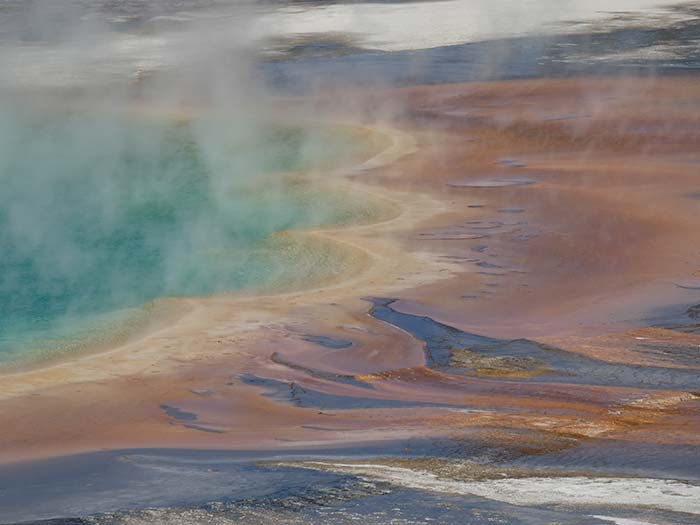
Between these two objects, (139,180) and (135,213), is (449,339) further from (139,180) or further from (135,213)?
(139,180)

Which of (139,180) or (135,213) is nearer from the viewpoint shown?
(135,213)

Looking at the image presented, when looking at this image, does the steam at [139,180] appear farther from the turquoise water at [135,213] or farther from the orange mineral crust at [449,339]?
the orange mineral crust at [449,339]

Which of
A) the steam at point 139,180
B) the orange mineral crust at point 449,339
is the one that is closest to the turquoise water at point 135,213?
the steam at point 139,180

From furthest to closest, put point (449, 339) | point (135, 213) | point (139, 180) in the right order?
point (139, 180) < point (135, 213) < point (449, 339)

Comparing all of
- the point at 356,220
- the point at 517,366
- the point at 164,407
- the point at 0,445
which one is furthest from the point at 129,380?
the point at 356,220

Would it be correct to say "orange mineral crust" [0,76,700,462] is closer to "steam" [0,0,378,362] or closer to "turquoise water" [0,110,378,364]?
"turquoise water" [0,110,378,364]

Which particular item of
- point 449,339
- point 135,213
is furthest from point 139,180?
point 449,339

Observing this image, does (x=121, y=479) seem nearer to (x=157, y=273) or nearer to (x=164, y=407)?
(x=164, y=407)

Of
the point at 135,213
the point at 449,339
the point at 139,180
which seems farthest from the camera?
the point at 139,180
